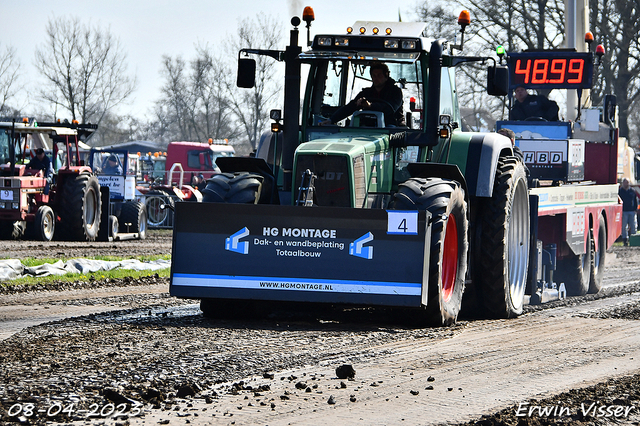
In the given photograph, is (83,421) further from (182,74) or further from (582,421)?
(182,74)

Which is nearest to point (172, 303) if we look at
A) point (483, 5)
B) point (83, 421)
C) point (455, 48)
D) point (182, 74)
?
point (455, 48)

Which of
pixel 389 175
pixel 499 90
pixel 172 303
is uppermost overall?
pixel 499 90

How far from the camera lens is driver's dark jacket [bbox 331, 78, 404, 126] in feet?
27.9

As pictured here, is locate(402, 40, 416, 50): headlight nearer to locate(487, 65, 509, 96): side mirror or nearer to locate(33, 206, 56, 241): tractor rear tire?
locate(487, 65, 509, 96): side mirror

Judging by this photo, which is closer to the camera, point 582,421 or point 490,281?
point 582,421

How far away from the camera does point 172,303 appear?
9852 millimetres

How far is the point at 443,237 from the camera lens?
7414 mm

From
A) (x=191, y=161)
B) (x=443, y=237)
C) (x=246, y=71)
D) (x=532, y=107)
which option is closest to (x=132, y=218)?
(x=532, y=107)

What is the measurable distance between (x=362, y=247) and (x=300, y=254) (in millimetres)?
493

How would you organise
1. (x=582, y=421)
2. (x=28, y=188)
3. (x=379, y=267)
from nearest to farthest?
(x=582, y=421), (x=379, y=267), (x=28, y=188)

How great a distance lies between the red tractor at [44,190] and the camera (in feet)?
63.5

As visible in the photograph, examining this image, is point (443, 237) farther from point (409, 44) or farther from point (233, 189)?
point (409, 44)

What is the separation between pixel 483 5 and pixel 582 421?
112ft

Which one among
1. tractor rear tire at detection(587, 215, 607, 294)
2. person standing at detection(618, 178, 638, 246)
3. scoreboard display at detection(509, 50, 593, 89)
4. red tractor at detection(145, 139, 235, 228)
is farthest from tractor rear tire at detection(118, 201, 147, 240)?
person standing at detection(618, 178, 638, 246)
